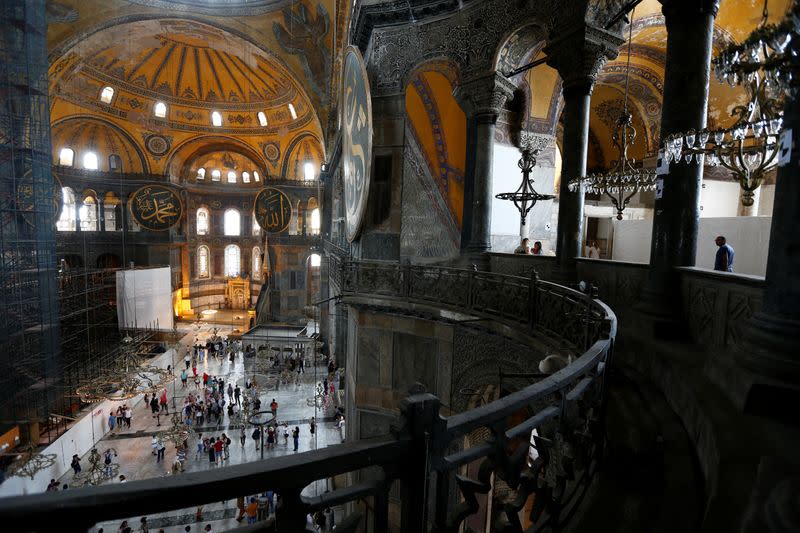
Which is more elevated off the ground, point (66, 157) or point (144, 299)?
point (66, 157)

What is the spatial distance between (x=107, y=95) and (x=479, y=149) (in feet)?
68.0

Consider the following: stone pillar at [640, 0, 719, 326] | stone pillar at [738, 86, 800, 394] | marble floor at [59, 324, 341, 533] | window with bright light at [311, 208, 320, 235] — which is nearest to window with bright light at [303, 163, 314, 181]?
window with bright light at [311, 208, 320, 235]

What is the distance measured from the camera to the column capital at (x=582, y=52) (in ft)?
16.5

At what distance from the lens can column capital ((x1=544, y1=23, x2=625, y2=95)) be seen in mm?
5031

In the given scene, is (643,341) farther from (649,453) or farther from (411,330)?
(411,330)

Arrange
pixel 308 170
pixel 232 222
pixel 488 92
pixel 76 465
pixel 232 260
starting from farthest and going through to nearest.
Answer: pixel 232 260 → pixel 232 222 → pixel 308 170 → pixel 76 465 → pixel 488 92

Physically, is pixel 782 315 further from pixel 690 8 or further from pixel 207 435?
pixel 207 435

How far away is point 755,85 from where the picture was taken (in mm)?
2559

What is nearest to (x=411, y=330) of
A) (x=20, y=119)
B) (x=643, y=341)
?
(x=643, y=341)

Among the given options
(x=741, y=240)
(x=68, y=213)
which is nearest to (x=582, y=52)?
(x=741, y=240)

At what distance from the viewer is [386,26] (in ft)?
25.2

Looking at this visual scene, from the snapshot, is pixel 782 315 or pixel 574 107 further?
pixel 574 107

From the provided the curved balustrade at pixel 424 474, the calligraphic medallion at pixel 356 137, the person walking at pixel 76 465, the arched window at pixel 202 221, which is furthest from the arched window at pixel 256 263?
the curved balustrade at pixel 424 474

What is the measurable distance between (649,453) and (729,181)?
1107cm
